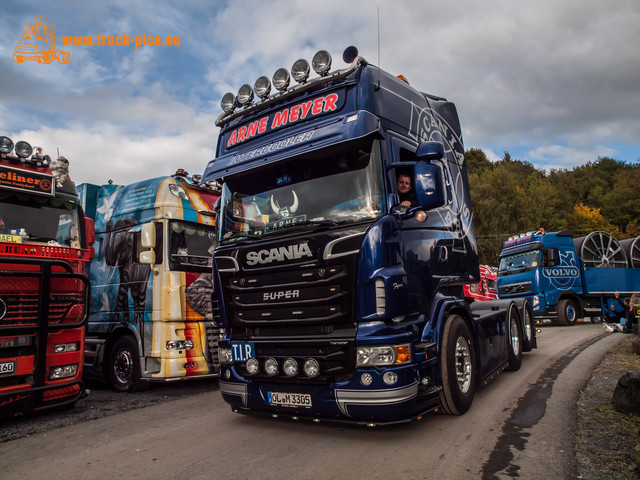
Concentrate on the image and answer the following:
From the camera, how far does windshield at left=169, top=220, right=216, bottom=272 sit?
7340 mm

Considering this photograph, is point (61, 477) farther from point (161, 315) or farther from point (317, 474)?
point (161, 315)

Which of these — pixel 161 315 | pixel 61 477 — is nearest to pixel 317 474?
pixel 61 477

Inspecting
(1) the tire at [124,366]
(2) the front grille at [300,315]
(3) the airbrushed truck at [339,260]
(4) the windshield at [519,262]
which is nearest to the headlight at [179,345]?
(1) the tire at [124,366]

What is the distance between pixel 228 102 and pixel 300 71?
1.27m

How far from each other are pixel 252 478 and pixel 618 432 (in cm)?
329

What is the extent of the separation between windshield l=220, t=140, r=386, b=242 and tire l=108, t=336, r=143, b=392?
11.2 ft

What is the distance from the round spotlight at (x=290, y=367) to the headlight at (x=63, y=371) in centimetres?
337

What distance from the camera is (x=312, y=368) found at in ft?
13.6

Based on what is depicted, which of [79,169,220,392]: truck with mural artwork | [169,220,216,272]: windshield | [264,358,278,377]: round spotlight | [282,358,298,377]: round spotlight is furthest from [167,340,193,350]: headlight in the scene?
[282,358,298,377]: round spotlight

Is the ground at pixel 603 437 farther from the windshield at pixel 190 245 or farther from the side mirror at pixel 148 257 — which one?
the side mirror at pixel 148 257

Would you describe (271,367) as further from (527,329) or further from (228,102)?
(527,329)

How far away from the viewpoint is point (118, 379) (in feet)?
25.1

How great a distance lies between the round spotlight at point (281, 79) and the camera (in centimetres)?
512

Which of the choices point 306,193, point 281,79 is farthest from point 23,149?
point 306,193
